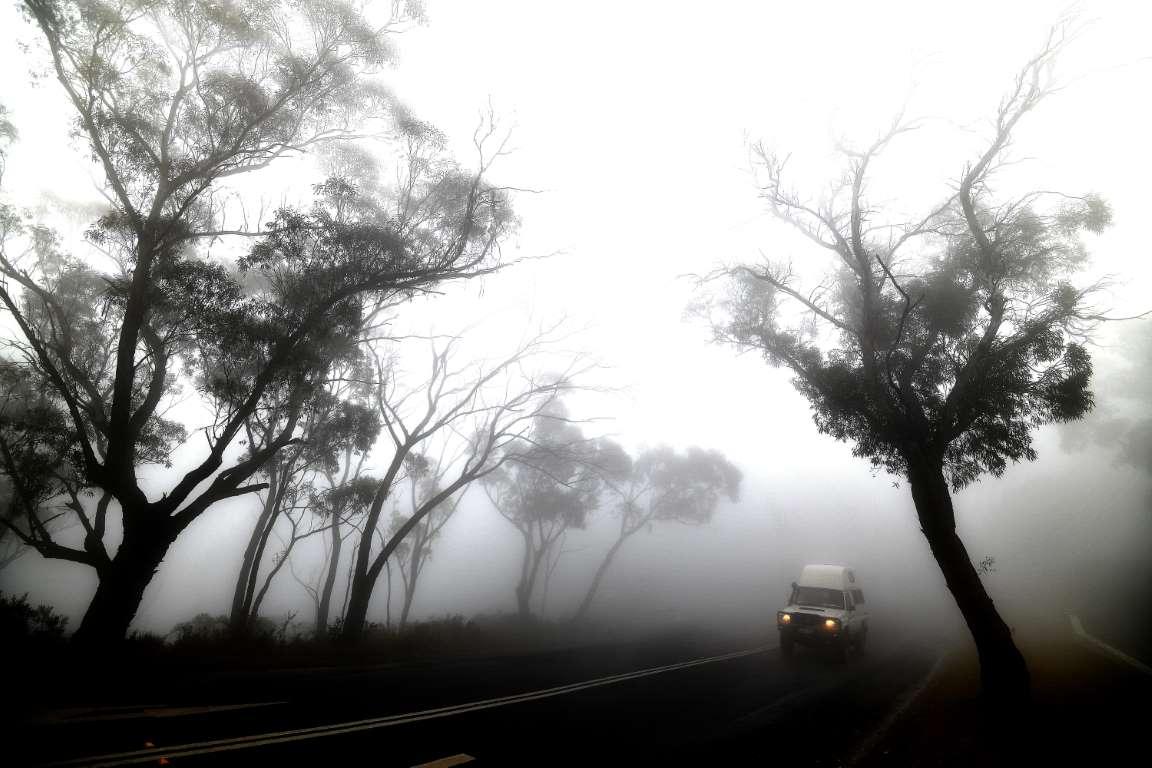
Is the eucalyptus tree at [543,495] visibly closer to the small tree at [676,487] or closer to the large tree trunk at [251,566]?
the small tree at [676,487]

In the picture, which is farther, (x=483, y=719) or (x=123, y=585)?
(x=123, y=585)

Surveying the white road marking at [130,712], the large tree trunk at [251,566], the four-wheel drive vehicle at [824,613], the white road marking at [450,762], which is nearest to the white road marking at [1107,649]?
the four-wheel drive vehicle at [824,613]

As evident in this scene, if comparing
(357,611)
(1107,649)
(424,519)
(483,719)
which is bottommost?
(1107,649)

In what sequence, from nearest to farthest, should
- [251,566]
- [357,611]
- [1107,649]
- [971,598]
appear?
[971,598] → [357,611] → [1107,649] → [251,566]

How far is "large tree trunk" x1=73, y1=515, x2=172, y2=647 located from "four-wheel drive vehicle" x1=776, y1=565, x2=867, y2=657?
51.5 ft

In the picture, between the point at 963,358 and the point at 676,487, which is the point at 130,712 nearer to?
the point at 963,358

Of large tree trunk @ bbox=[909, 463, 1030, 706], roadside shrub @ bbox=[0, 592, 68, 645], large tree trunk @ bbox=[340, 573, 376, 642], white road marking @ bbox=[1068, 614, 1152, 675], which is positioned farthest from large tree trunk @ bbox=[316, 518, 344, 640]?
white road marking @ bbox=[1068, 614, 1152, 675]

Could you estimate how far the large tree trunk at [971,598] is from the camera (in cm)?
929

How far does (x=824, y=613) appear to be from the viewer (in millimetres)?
13602

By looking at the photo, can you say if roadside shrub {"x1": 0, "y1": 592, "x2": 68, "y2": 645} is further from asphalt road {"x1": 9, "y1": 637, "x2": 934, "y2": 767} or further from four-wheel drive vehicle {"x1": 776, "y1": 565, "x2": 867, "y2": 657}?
four-wheel drive vehicle {"x1": 776, "y1": 565, "x2": 867, "y2": 657}

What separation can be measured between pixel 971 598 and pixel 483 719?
1024 centimetres

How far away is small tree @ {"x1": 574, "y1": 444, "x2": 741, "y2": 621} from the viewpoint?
33.7m

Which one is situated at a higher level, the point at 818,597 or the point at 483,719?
the point at 818,597

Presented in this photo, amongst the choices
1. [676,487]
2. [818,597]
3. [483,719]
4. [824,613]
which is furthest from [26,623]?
[676,487]
